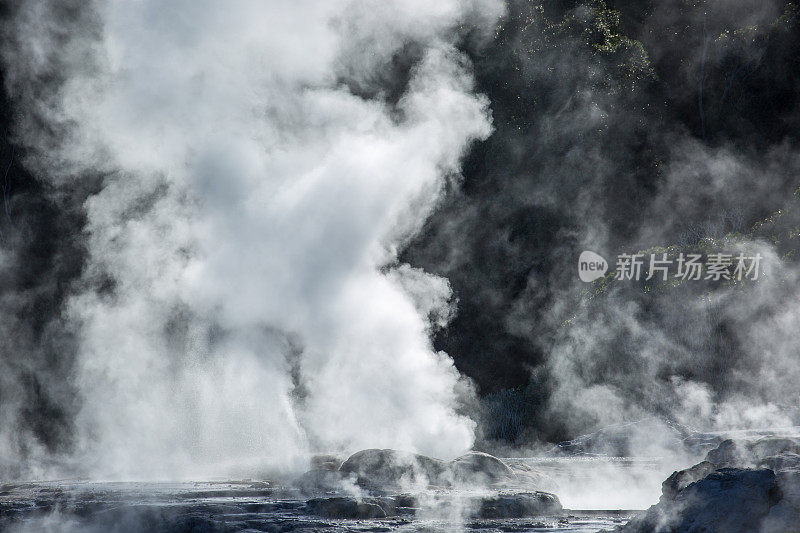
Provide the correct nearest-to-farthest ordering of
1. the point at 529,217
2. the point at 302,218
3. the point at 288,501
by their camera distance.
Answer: the point at 288,501
the point at 302,218
the point at 529,217

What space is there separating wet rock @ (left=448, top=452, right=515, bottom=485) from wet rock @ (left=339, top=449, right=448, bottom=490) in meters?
0.20

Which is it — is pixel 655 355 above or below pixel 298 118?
below

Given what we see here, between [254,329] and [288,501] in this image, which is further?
[254,329]

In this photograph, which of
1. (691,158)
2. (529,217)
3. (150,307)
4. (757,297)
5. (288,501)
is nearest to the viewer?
(288,501)

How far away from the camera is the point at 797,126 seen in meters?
32.2

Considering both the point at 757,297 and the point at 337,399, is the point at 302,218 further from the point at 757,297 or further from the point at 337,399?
the point at 757,297

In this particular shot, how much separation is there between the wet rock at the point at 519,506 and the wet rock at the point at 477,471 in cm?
179

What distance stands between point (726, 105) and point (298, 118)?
19.7m

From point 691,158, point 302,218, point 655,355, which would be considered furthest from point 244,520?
point 691,158

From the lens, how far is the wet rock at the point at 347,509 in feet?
33.9

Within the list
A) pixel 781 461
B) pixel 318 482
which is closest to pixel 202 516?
pixel 318 482
